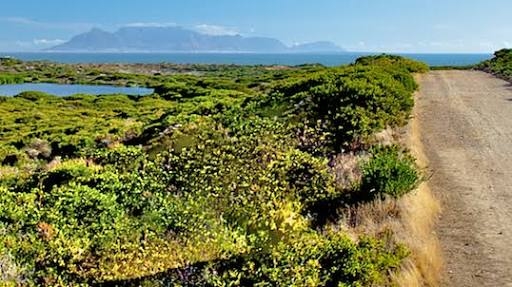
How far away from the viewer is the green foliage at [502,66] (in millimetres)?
46219

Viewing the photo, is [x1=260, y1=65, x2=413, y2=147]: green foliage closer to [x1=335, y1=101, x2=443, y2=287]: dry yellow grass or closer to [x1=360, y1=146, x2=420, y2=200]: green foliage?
[x1=360, y1=146, x2=420, y2=200]: green foliage

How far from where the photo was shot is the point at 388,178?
44.9ft

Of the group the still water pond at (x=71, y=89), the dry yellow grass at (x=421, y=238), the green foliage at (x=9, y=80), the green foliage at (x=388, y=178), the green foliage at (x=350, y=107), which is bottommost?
the still water pond at (x=71, y=89)

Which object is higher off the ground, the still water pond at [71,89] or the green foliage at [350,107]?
the green foliage at [350,107]

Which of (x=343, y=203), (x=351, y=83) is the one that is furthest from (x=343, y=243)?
(x=351, y=83)

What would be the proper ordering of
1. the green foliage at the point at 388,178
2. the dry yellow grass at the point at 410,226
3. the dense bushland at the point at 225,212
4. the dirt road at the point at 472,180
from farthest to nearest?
the green foliage at the point at 388,178, the dirt road at the point at 472,180, the dry yellow grass at the point at 410,226, the dense bushland at the point at 225,212

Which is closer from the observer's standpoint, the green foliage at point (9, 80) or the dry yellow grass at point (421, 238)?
the dry yellow grass at point (421, 238)

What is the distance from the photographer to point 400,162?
575 inches

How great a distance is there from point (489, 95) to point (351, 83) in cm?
1230

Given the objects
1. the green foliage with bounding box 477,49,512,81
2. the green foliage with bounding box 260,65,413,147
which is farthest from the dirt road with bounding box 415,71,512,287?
the green foliage with bounding box 477,49,512,81

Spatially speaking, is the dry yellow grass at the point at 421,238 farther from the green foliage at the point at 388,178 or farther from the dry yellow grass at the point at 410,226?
the green foliage at the point at 388,178

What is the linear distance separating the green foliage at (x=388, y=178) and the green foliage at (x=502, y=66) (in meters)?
31.8

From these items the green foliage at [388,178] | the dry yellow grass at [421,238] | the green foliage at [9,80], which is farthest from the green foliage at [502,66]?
the green foliage at [9,80]

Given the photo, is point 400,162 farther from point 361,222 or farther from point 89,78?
point 89,78
